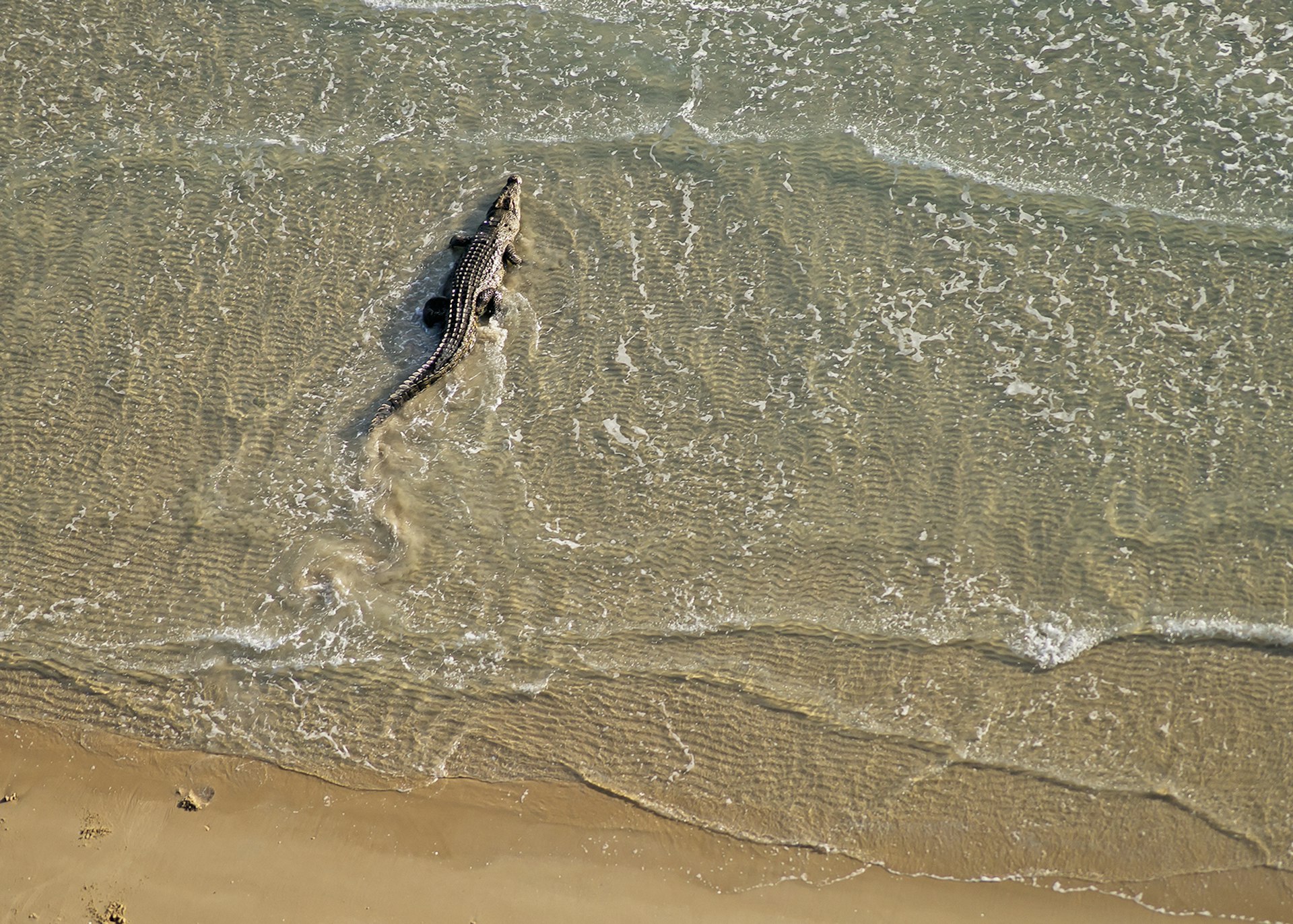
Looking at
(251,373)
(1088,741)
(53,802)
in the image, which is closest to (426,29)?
(251,373)

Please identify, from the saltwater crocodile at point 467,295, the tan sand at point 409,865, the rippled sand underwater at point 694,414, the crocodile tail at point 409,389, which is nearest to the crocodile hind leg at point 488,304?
the saltwater crocodile at point 467,295

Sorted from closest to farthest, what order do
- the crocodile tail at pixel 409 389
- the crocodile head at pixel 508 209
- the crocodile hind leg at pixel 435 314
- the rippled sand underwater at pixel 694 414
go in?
the rippled sand underwater at pixel 694 414, the crocodile tail at pixel 409 389, the crocodile hind leg at pixel 435 314, the crocodile head at pixel 508 209

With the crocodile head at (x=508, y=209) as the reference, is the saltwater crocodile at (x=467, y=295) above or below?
below

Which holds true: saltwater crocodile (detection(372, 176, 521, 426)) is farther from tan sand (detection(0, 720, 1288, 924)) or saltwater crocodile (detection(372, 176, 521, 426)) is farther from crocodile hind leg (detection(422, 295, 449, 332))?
tan sand (detection(0, 720, 1288, 924))

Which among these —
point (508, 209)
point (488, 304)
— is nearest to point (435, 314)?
point (488, 304)

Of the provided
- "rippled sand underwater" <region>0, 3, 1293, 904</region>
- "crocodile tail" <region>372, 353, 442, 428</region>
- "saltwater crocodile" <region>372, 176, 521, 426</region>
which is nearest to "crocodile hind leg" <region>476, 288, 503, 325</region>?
"saltwater crocodile" <region>372, 176, 521, 426</region>

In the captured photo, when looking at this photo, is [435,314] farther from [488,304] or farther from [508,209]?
[508,209]

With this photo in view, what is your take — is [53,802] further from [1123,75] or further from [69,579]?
[1123,75]

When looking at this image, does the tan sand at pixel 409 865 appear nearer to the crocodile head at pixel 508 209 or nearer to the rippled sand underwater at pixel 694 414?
the rippled sand underwater at pixel 694 414

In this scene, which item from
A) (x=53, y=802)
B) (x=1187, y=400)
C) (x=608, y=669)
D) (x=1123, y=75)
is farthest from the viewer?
(x=1123, y=75)

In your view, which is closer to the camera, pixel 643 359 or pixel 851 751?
pixel 851 751
